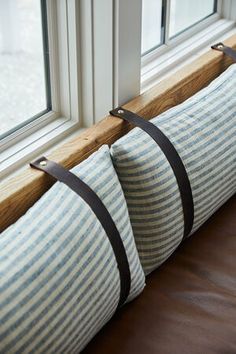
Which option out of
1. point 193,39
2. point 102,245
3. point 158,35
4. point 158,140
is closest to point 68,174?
point 102,245

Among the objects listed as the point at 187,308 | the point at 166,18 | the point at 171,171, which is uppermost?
the point at 166,18

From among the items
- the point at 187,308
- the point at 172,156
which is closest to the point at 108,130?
the point at 172,156

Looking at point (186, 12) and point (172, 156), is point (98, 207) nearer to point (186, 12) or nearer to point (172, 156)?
point (172, 156)

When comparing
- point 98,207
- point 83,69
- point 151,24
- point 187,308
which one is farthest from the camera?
point 151,24

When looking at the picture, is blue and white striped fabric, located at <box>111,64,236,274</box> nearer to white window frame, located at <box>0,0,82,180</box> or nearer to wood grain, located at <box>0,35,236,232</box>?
wood grain, located at <box>0,35,236,232</box>

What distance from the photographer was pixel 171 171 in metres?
1.57

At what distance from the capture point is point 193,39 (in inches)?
84.7

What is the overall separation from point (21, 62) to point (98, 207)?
43cm

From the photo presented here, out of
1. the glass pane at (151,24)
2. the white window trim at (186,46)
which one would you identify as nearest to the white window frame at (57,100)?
the white window trim at (186,46)

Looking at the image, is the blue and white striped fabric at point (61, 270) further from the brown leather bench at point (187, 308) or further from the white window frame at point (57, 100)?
the white window frame at point (57, 100)

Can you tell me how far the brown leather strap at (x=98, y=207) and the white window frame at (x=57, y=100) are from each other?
0.13 meters

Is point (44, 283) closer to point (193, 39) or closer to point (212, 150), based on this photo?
point (212, 150)

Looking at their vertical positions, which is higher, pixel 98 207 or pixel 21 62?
pixel 21 62

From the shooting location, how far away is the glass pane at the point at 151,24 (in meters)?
1.97
